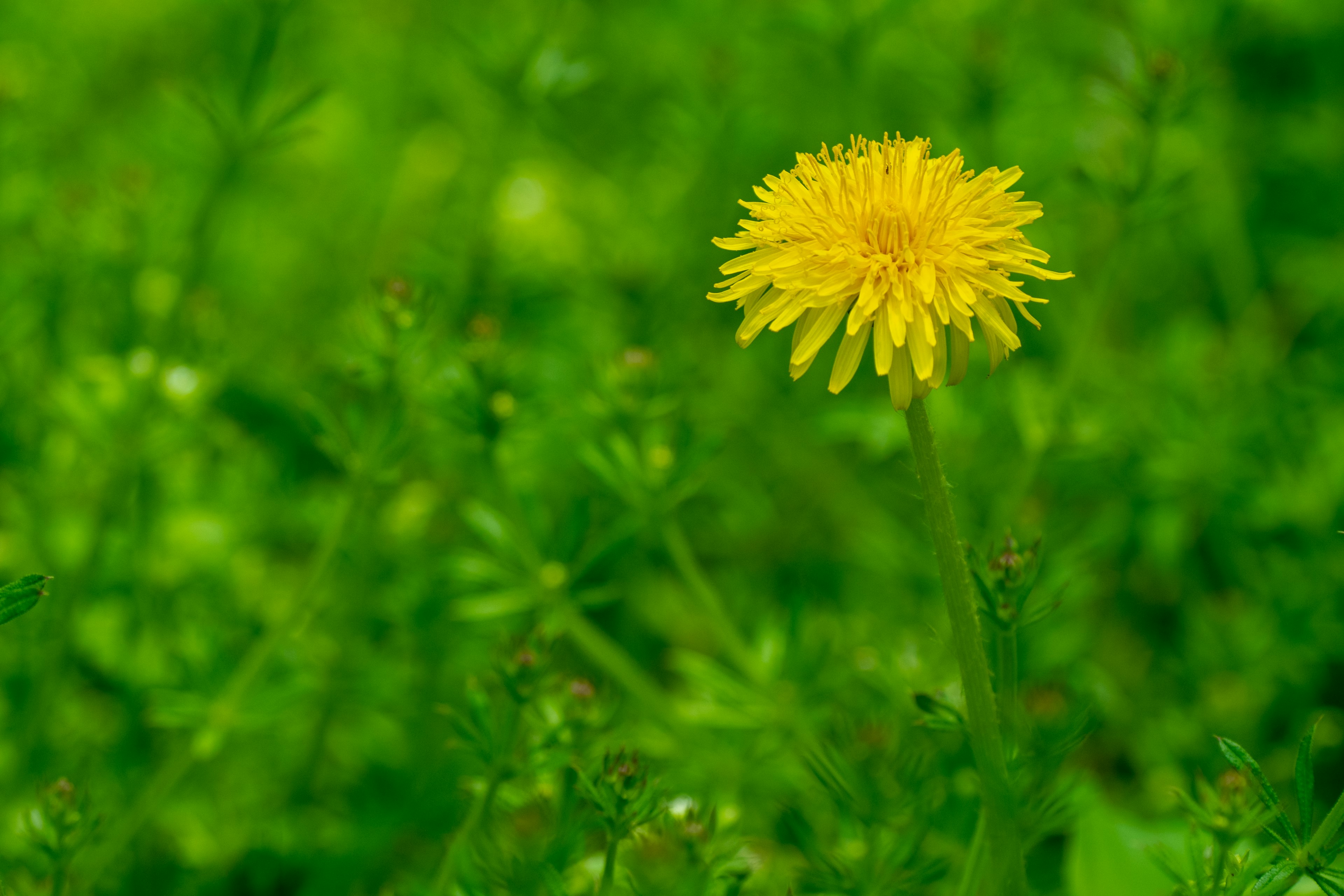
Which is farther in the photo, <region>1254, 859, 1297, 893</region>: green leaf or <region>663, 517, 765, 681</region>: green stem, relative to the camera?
<region>663, 517, 765, 681</region>: green stem

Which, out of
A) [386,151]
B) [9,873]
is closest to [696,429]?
[9,873]

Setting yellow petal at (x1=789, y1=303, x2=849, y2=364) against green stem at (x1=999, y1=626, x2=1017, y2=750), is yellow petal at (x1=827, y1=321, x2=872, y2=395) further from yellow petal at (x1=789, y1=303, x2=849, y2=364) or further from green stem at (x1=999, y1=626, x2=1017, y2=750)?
green stem at (x1=999, y1=626, x2=1017, y2=750)

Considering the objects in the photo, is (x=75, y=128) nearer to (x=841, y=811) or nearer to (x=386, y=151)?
(x=386, y=151)

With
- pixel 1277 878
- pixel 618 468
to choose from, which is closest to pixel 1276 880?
pixel 1277 878

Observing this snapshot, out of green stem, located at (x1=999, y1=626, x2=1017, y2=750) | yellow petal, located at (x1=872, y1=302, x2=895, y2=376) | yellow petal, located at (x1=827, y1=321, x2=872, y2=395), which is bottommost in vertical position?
green stem, located at (x1=999, y1=626, x2=1017, y2=750)

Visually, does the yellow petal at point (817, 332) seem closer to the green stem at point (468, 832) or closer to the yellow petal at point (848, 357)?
the yellow petal at point (848, 357)

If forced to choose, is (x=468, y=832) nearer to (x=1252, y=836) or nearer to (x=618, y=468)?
(x=618, y=468)

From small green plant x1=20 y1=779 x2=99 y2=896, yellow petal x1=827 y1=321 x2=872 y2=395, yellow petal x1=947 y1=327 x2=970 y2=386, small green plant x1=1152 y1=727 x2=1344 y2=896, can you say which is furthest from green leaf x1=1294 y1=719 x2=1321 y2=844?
small green plant x1=20 y1=779 x2=99 y2=896
